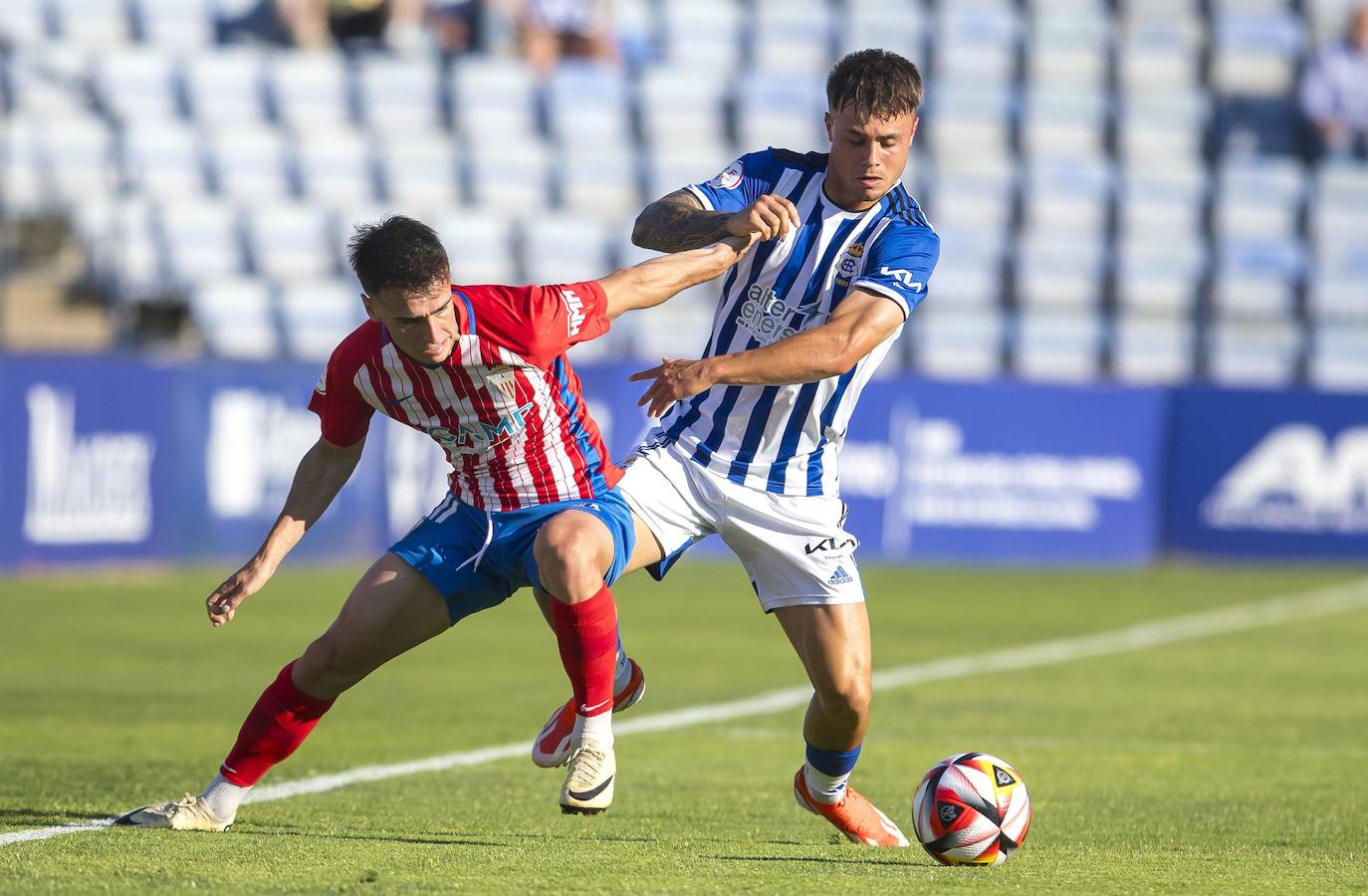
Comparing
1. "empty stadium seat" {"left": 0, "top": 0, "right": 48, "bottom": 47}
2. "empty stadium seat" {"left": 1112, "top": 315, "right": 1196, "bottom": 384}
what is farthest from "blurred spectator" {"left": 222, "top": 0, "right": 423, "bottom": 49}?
"empty stadium seat" {"left": 1112, "top": 315, "right": 1196, "bottom": 384}

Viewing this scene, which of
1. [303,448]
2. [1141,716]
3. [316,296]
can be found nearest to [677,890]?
[1141,716]

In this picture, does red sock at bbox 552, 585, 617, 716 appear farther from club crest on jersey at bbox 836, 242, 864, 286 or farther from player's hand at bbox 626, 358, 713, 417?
club crest on jersey at bbox 836, 242, 864, 286

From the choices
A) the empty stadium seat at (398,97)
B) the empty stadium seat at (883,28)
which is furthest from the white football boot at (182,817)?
the empty stadium seat at (883,28)

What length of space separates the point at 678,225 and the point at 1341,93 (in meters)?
17.8

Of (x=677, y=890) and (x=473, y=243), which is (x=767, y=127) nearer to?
(x=473, y=243)

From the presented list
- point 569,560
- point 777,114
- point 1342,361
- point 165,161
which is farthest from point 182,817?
point 1342,361

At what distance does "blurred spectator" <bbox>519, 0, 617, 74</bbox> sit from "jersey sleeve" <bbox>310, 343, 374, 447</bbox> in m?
16.4

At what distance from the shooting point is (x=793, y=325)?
6.22 metres

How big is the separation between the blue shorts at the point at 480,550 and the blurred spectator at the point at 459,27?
1685 cm

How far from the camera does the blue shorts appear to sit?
5.83 m

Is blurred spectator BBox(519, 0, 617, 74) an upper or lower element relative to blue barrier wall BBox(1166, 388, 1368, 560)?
upper

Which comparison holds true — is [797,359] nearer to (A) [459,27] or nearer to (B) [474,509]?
(B) [474,509]

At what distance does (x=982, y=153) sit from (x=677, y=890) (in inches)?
721

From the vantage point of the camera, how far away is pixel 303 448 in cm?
1625
